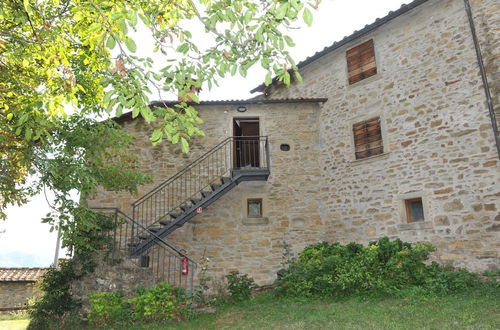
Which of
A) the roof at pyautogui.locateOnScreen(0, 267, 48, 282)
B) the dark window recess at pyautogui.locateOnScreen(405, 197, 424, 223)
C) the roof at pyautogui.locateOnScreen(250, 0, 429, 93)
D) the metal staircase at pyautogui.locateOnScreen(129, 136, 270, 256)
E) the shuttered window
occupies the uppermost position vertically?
the roof at pyautogui.locateOnScreen(250, 0, 429, 93)

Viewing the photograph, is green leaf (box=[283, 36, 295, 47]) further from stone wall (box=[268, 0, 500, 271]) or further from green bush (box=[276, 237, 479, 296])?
stone wall (box=[268, 0, 500, 271])

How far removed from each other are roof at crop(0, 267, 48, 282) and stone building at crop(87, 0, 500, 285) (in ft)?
28.2

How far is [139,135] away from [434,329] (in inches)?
370

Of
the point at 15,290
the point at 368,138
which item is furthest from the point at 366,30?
the point at 15,290

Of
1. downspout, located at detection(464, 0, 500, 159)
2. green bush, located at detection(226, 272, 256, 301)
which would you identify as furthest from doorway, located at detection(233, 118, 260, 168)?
downspout, located at detection(464, 0, 500, 159)

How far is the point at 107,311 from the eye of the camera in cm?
708

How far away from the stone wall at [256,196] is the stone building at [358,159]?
0.03 m

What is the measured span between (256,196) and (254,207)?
38cm

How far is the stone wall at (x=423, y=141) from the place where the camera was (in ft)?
24.8

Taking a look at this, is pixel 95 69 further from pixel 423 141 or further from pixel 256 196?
pixel 423 141

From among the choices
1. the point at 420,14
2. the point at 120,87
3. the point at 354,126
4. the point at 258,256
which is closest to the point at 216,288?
the point at 258,256

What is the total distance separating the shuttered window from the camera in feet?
32.7

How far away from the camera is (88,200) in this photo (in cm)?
1012

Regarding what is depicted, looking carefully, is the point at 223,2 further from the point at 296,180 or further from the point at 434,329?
the point at 296,180
